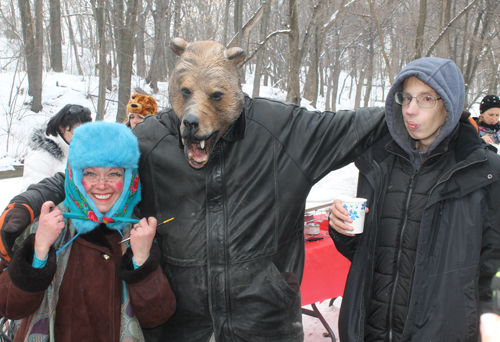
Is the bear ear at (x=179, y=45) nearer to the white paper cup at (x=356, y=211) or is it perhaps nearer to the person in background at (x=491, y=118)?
the white paper cup at (x=356, y=211)

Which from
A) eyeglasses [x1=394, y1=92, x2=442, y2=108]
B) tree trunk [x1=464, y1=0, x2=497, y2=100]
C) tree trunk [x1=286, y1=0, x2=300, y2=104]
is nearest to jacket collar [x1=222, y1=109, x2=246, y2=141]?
eyeglasses [x1=394, y1=92, x2=442, y2=108]

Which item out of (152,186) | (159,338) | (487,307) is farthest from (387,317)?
(152,186)

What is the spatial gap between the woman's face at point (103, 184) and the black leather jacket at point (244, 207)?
163 millimetres

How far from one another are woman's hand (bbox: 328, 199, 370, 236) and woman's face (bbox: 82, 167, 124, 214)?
42.4 inches

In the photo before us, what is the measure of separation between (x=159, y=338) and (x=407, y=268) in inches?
51.6

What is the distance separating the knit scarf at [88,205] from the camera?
1.83 metres

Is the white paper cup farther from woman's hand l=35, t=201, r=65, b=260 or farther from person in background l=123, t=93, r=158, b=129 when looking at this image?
person in background l=123, t=93, r=158, b=129

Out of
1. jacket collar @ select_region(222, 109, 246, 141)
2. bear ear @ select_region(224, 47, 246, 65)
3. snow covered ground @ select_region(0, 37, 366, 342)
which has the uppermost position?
bear ear @ select_region(224, 47, 246, 65)

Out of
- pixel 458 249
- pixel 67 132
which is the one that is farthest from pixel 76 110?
pixel 458 249

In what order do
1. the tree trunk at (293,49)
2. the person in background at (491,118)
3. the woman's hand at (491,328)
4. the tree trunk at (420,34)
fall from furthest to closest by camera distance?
the tree trunk at (293,49) → the tree trunk at (420,34) → the person in background at (491,118) → the woman's hand at (491,328)

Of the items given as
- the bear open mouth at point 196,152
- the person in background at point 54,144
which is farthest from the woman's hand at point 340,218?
the person in background at point 54,144

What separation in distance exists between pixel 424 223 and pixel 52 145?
2932 millimetres

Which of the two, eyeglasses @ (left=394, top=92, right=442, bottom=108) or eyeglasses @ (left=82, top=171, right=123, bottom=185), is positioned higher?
eyeglasses @ (left=394, top=92, right=442, bottom=108)

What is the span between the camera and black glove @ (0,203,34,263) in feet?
5.74
